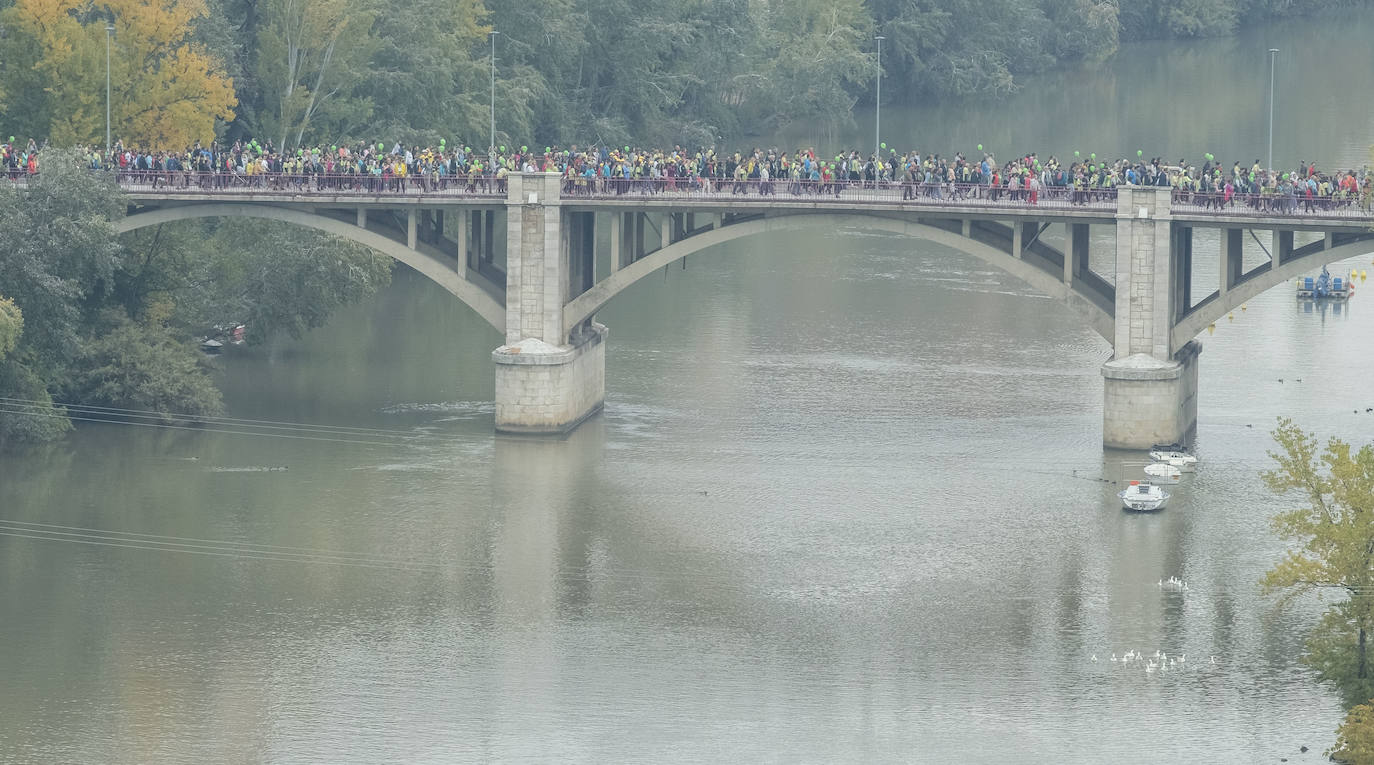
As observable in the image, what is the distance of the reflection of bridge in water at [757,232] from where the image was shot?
90.6 meters

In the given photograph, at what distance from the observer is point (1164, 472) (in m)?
88.1

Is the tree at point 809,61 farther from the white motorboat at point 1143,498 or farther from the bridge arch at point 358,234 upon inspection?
the white motorboat at point 1143,498

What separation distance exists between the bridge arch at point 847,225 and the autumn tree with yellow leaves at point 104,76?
89.3ft

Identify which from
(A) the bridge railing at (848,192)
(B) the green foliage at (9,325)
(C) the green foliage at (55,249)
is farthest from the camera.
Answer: (C) the green foliage at (55,249)

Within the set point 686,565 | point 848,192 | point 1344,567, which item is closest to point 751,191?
point 848,192

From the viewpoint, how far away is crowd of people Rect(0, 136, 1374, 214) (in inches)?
3568

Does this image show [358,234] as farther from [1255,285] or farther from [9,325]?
[1255,285]

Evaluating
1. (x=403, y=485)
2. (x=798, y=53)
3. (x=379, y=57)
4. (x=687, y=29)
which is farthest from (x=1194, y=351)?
(x=798, y=53)

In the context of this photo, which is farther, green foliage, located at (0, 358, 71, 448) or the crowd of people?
green foliage, located at (0, 358, 71, 448)

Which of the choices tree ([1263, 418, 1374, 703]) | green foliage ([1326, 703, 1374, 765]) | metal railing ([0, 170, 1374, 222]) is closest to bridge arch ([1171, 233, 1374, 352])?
metal railing ([0, 170, 1374, 222])

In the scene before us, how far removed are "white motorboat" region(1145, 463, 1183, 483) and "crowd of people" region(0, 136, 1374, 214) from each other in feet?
29.7

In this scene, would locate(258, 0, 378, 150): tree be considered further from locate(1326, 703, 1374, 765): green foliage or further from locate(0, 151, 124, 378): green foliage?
locate(1326, 703, 1374, 765): green foliage

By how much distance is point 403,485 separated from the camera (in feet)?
292

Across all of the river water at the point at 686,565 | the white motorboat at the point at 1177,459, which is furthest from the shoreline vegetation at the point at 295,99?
the white motorboat at the point at 1177,459
